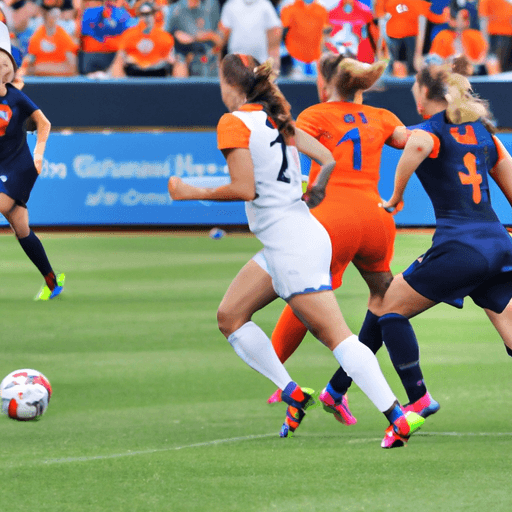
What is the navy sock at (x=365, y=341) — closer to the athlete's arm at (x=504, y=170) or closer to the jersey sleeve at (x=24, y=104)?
the athlete's arm at (x=504, y=170)

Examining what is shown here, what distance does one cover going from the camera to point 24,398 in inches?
211

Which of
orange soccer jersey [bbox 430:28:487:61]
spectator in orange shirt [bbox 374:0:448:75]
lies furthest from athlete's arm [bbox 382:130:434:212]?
orange soccer jersey [bbox 430:28:487:61]

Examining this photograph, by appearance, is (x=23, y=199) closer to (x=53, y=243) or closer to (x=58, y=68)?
(x=53, y=243)

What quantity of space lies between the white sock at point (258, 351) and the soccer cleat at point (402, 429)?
2.05ft

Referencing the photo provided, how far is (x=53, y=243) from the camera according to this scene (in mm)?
13836

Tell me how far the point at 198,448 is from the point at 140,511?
1.01 m

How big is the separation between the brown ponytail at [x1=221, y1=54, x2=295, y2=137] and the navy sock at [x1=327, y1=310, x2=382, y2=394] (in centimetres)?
113

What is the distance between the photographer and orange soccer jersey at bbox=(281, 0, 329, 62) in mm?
14750

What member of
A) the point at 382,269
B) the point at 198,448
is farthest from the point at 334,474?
the point at 382,269

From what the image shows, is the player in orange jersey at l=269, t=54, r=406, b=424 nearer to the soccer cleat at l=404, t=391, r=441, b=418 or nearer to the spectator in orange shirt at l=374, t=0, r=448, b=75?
the soccer cleat at l=404, t=391, r=441, b=418

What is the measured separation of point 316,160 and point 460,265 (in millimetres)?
851

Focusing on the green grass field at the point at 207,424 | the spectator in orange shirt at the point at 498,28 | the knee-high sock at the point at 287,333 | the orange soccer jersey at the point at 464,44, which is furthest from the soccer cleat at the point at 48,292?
the spectator in orange shirt at the point at 498,28

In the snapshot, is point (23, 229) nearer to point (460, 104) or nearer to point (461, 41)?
point (460, 104)

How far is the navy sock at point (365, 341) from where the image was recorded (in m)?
5.08
